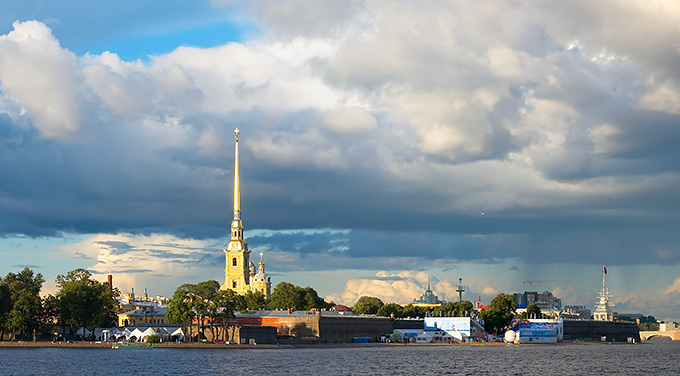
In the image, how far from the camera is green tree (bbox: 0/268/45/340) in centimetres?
16125

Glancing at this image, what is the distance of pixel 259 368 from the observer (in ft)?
377

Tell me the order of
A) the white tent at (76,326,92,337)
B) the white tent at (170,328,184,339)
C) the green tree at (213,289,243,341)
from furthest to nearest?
the white tent at (76,326,92,337) → the white tent at (170,328,184,339) → the green tree at (213,289,243,341)

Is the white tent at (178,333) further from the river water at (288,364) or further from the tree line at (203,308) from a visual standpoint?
the river water at (288,364)

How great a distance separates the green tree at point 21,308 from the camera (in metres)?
161

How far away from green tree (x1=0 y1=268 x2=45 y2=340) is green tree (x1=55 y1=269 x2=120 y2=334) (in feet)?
15.8

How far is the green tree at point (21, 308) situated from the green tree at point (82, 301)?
4.81m

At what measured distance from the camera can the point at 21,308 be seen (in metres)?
162

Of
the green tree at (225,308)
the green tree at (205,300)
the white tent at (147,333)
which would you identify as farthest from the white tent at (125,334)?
the green tree at (225,308)

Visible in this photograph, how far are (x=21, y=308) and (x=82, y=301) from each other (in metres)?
11.6

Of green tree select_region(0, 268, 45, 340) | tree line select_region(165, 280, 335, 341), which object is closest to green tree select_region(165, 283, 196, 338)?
tree line select_region(165, 280, 335, 341)

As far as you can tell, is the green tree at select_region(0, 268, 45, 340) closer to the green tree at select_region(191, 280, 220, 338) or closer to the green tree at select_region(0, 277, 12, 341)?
the green tree at select_region(0, 277, 12, 341)

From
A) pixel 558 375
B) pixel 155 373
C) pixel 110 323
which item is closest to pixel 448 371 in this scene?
pixel 558 375

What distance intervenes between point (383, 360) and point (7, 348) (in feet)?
238

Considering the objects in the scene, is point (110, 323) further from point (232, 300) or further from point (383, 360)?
point (383, 360)
